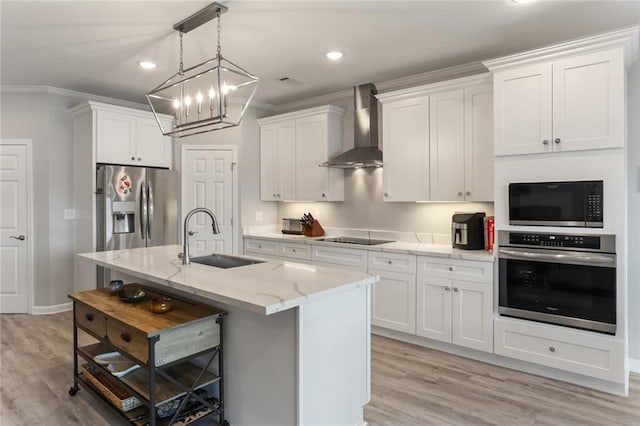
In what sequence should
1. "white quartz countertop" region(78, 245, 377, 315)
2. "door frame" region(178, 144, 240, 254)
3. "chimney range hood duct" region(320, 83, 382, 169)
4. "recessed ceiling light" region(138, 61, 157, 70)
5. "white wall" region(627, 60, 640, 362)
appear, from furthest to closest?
"door frame" region(178, 144, 240, 254), "chimney range hood duct" region(320, 83, 382, 169), "recessed ceiling light" region(138, 61, 157, 70), "white wall" region(627, 60, 640, 362), "white quartz countertop" region(78, 245, 377, 315)

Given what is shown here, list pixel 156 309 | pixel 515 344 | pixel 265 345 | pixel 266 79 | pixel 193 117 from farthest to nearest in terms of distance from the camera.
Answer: pixel 193 117
pixel 266 79
pixel 515 344
pixel 156 309
pixel 265 345

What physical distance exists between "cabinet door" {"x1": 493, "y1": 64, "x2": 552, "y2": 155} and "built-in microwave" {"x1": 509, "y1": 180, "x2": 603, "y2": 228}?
→ 30cm

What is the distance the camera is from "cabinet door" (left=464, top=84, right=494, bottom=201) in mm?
3402

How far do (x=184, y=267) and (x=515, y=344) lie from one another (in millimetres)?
2523

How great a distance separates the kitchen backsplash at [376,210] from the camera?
4.02 meters

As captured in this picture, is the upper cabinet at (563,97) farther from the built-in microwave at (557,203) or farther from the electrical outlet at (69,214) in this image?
the electrical outlet at (69,214)

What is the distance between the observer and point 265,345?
2.04 metres

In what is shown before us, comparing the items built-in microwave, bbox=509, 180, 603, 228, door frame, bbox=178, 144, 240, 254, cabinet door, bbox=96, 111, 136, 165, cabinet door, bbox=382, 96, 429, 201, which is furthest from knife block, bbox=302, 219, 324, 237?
built-in microwave, bbox=509, 180, 603, 228

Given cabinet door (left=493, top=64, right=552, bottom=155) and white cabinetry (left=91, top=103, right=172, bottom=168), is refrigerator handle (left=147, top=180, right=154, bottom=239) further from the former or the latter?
cabinet door (left=493, top=64, right=552, bottom=155)

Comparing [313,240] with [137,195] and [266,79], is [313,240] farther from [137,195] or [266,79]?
[137,195]

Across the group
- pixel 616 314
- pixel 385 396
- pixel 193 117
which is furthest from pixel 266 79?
pixel 616 314

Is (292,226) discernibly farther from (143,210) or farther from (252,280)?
(252,280)

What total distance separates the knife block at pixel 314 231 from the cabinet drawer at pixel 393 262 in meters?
1.12

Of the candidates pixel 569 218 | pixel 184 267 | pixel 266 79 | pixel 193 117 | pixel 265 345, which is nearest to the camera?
pixel 265 345
